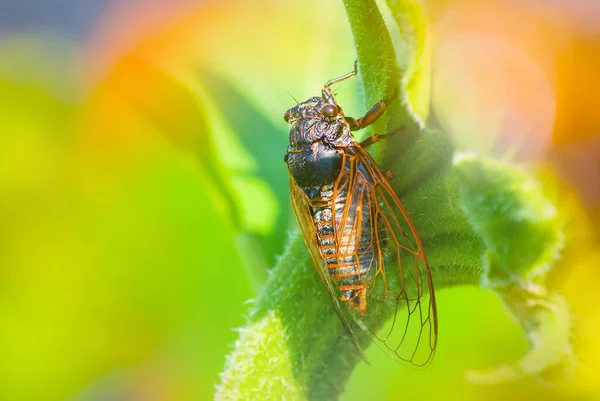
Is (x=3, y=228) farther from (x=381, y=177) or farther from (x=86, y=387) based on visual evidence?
(x=381, y=177)

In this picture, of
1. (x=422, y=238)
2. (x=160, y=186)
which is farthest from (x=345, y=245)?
(x=160, y=186)

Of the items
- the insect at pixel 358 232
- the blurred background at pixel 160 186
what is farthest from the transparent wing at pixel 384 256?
the blurred background at pixel 160 186

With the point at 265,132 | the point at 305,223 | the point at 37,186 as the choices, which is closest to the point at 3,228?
the point at 37,186

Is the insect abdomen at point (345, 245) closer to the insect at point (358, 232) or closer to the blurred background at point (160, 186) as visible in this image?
the insect at point (358, 232)

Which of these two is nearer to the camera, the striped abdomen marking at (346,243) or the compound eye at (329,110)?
the striped abdomen marking at (346,243)

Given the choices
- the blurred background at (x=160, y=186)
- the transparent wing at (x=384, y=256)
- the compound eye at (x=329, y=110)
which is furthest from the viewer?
the blurred background at (x=160, y=186)

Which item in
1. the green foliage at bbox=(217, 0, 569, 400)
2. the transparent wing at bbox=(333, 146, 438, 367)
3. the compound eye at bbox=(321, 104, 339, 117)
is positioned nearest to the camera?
the green foliage at bbox=(217, 0, 569, 400)

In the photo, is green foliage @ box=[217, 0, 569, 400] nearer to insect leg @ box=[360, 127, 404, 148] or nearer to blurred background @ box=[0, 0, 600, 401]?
insect leg @ box=[360, 127, 404, 148]

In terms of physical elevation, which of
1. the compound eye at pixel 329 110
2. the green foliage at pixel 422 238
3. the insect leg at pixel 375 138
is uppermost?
the compound eye at pixel 329 110


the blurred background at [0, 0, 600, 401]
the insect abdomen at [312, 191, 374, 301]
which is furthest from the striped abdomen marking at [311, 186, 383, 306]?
the blurred background at [0, 0, 600, 401]

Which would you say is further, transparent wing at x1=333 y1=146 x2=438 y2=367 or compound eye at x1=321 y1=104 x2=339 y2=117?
compound eye at x1=321 y1=104 x2=339 y2=117
